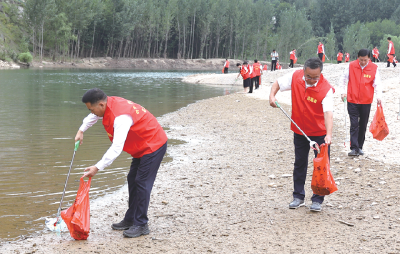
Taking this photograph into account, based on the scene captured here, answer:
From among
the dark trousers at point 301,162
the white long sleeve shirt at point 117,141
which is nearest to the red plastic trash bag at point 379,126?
the dark trousers at point 301,162

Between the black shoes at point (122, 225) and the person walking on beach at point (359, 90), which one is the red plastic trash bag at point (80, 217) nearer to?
the black shoes at point (122, 225)

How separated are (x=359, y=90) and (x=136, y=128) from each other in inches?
205

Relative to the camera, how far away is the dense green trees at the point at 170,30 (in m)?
67.9

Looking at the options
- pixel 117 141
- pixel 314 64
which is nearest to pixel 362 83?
pixel 314 64

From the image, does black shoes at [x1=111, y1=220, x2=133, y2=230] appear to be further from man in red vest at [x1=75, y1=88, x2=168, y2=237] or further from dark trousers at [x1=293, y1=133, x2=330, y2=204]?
dark trousers at [x1=293, y1=133, x2=330, y2=204]

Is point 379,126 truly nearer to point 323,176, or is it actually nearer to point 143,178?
point 323,176

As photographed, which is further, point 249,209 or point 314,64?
point 249,209

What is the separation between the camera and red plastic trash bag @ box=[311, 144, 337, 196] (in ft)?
17.5

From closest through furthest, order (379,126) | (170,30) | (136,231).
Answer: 1. (136,231)
2. (379,126)
3. (170,30)

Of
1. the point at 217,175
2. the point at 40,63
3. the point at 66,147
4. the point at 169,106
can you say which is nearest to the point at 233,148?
the point at 217,175

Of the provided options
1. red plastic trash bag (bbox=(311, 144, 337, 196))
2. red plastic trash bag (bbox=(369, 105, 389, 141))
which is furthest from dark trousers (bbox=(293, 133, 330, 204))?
red plastic trash bag (bbox=(369, 105, 389, 141))

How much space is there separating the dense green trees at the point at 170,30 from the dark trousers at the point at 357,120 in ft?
203

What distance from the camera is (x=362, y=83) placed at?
821 centimetres

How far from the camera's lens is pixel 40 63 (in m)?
63.1
